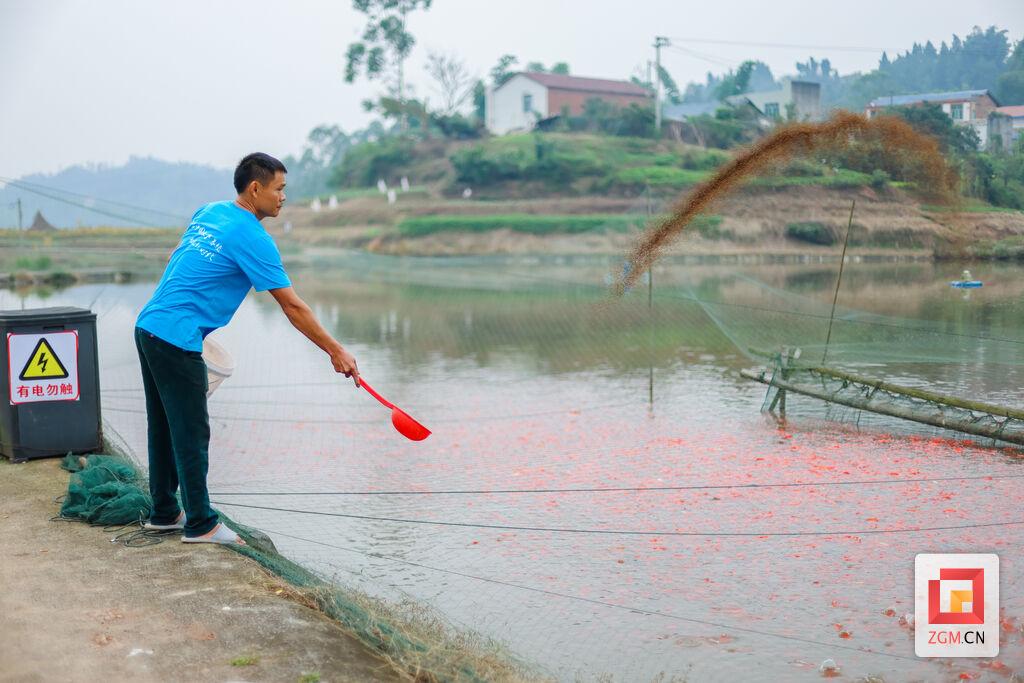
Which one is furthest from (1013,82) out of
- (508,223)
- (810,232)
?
(508,223)

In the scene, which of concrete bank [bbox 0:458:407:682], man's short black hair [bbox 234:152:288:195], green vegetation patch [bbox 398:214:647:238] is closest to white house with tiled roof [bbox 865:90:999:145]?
man's short black hair [bbox 234:152:288:195]

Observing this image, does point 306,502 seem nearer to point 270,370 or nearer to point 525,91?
point 270,370

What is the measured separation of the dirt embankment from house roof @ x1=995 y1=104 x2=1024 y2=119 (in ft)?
3.51

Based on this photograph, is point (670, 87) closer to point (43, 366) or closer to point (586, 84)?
point (586, 84)

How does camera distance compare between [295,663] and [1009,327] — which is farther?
[1009,327]

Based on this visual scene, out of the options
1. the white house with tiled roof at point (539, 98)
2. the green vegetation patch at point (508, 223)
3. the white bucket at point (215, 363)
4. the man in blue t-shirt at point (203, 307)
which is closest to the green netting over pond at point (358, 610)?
the man in blue t-shirt at point (203, 307)

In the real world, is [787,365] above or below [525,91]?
below

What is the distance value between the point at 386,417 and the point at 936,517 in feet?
18.4

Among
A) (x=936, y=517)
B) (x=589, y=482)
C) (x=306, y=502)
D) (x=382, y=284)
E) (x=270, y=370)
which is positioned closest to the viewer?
(x=936, y=517)

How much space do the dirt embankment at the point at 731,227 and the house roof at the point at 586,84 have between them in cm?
1975

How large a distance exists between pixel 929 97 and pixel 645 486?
5.51m

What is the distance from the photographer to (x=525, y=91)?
70.9 m

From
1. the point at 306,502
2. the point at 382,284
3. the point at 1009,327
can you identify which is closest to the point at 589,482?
the point at 306,502

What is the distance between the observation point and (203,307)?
4.49 m
